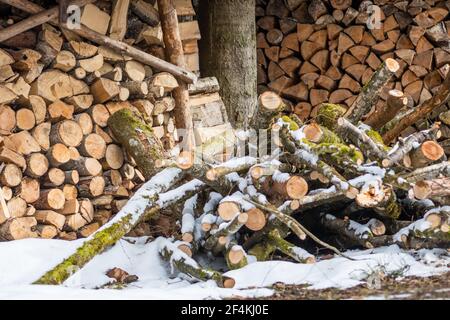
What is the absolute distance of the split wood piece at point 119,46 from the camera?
561 centimetres

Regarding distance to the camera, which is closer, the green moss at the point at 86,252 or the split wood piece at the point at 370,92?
the green moss at the point at 86,252

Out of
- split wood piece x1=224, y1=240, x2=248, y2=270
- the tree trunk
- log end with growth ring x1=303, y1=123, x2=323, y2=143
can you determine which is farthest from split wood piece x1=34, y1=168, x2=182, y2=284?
the tree trunk

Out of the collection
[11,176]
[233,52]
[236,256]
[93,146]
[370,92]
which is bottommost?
[236,256]

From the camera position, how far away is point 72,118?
20.0 feet

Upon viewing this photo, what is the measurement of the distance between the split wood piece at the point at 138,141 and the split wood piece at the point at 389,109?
171 cm

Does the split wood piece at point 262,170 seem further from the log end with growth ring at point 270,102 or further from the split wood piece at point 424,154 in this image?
the split wood piece at point 424,154

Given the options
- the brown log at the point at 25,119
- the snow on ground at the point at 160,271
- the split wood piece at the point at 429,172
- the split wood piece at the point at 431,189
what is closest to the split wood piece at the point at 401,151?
the split wood piece at the point at 429,172

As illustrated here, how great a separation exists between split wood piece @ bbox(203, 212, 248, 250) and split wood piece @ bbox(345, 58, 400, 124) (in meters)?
1.52

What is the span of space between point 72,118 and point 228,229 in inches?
72.4

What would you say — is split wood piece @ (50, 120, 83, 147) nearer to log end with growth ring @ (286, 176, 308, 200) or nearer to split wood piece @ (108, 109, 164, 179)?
split wood piece @ (108, 109, 164, 179)

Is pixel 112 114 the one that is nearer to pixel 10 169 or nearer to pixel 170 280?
pixel 10 169

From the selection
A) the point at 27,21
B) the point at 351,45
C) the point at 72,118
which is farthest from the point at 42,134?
the point at 351,45

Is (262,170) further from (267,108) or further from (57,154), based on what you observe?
(57,154)
